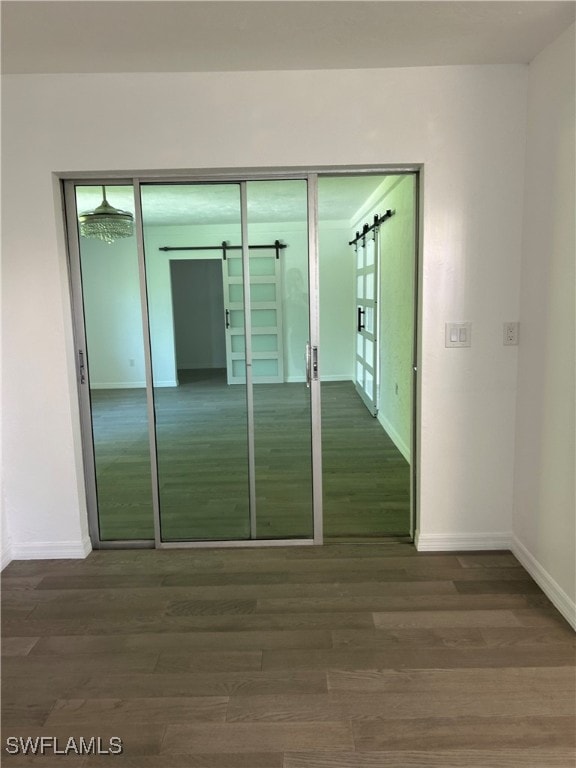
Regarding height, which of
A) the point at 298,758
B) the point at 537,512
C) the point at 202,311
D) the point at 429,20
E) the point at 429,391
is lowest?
the point at 298,758

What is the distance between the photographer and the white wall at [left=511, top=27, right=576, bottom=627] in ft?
7.43

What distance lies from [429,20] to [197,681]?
9.19ft

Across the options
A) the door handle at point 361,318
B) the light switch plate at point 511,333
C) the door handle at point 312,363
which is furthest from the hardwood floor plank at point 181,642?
the door handle at point 361,318

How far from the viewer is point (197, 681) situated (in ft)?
6.52

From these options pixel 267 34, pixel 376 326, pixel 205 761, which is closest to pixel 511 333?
pixel 267 34

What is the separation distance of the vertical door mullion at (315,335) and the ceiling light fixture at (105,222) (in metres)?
1.13

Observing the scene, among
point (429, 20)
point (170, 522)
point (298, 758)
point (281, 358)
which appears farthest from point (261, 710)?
point (429, 20)

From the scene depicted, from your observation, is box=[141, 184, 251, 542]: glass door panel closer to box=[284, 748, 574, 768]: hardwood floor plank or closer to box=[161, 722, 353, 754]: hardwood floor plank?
box=[161, 722, 353, 754]: hardwood floor plank

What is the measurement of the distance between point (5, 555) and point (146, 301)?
1.64 meters

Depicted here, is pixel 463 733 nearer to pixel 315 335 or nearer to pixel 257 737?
pixel 257 737

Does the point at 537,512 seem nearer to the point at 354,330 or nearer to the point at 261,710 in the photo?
the point at 261,710

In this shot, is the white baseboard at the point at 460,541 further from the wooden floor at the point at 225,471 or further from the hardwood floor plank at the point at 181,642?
the hardwood floor plank at the point at 181,642

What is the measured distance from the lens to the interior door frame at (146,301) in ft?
9.06

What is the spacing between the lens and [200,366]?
135 inches
